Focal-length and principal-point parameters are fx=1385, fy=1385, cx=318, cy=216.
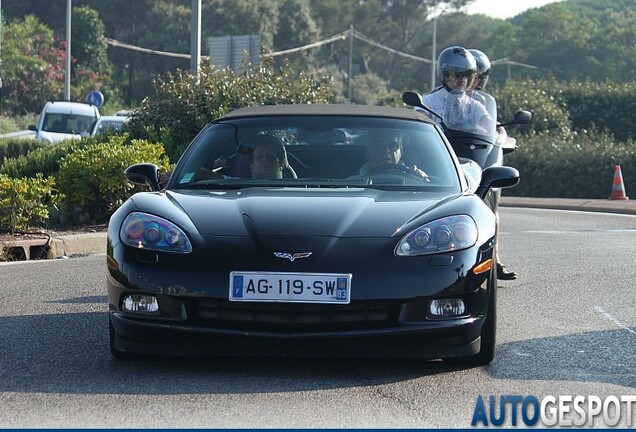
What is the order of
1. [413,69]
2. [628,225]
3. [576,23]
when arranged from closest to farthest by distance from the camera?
[628,225] → [413,69] → [576,23]

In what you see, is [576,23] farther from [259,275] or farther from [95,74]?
[259,275]

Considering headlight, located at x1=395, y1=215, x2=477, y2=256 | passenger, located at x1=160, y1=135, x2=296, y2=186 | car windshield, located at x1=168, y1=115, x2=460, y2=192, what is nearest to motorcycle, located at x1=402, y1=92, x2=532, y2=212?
car windshield, located at x1=168, y1=115, x2=460, y2=192

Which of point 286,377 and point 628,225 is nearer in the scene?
point 286,377

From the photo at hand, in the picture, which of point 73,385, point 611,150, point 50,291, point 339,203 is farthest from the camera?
point 611,150

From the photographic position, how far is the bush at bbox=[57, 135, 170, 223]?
50.6 ft

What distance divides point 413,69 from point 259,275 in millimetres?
92424

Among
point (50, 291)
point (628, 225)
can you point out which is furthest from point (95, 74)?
point (50, 291)

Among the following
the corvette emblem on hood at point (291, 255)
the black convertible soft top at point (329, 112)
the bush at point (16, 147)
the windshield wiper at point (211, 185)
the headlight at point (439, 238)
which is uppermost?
the black convertible soft top at point (329, 112)

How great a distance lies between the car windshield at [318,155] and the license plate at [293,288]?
4.06ft

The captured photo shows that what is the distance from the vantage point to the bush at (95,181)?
15.4m

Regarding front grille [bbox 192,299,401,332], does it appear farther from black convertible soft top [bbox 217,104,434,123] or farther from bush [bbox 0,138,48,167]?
bush [bbox 0,138,48,167]

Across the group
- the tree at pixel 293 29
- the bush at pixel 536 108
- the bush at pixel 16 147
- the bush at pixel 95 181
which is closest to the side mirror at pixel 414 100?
the bush at pixel 95 181

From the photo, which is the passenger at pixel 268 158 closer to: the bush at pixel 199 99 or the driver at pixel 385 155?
the driver at pixel 385 155

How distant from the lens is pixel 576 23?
104938 millimetres
